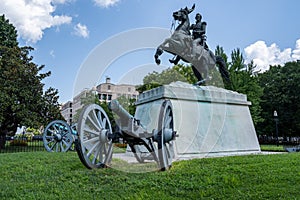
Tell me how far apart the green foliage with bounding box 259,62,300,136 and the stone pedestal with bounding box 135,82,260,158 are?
19.0 metres

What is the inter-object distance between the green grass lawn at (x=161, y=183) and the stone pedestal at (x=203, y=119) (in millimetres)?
2600

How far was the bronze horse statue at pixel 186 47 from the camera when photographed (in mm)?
9273

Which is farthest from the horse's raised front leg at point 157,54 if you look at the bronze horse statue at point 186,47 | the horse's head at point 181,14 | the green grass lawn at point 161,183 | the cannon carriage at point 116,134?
the green grass lawn at point 161,183

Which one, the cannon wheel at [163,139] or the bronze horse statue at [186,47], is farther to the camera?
the bronze horse statue at [186,47]

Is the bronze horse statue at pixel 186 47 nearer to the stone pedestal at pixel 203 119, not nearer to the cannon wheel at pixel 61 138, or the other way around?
the stone pedestal at pixel 203 119

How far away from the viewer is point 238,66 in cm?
2472

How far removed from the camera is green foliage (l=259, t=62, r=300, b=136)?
28.0 metres

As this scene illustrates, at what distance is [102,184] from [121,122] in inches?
56.3

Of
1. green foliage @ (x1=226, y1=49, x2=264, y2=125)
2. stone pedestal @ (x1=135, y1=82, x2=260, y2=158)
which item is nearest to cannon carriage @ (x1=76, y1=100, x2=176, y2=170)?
stone pedestal @ (x1=135, y1=82, x2=260, y2=158)

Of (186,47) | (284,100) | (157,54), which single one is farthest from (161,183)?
(284,100)

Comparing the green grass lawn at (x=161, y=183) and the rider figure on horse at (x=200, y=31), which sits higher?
the rider figure on horse at (x=200, y=31)

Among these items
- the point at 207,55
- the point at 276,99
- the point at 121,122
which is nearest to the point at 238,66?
the point at 276,99

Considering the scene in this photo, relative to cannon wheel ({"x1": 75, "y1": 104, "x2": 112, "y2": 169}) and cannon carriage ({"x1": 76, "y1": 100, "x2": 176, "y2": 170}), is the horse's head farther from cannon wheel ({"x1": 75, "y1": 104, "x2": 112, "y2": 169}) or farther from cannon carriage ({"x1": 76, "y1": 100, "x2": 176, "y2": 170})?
cannon wheel ({"x1": 75, "y1": 104, "x2": 112, "y2": 169})

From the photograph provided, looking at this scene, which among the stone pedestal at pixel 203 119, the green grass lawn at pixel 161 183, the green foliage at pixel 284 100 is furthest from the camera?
the green foliage at pixel 284 100
